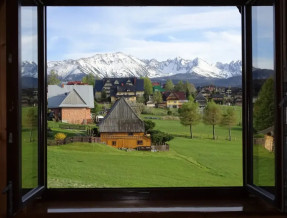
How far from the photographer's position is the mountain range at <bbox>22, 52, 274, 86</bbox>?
9.01 feet

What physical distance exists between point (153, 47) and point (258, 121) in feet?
2.59

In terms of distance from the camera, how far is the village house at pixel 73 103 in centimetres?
273

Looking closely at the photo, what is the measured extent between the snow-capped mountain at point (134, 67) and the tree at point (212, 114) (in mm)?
187

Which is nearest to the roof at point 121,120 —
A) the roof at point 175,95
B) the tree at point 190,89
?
the roof at point 175,95

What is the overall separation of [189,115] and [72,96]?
2.44ft

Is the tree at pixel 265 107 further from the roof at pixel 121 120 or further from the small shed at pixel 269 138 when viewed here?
the roof at pixel 121 120

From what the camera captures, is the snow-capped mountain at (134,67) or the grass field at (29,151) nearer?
the grass field at (29,151)

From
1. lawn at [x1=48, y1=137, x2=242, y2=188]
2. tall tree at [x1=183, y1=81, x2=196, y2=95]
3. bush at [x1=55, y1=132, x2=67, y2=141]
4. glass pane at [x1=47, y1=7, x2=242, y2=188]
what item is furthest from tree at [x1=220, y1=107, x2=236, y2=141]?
bush at [x1=55, y1=132, x2=67, y2=141]

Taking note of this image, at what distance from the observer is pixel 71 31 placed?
9.03ft

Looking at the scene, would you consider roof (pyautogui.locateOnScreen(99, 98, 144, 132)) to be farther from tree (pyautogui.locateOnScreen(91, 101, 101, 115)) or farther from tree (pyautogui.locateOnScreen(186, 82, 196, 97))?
tree (pyautogui.locateOnScreen(186, 82, 196, 97))

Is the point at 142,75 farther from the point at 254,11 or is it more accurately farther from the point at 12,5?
the point at 12,5

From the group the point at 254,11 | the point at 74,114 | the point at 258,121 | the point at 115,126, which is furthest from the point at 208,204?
the point at 254,11

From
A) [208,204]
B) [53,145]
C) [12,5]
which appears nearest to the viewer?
[12,5]

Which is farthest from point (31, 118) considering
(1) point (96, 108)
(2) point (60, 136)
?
(1) point (96, 108)
